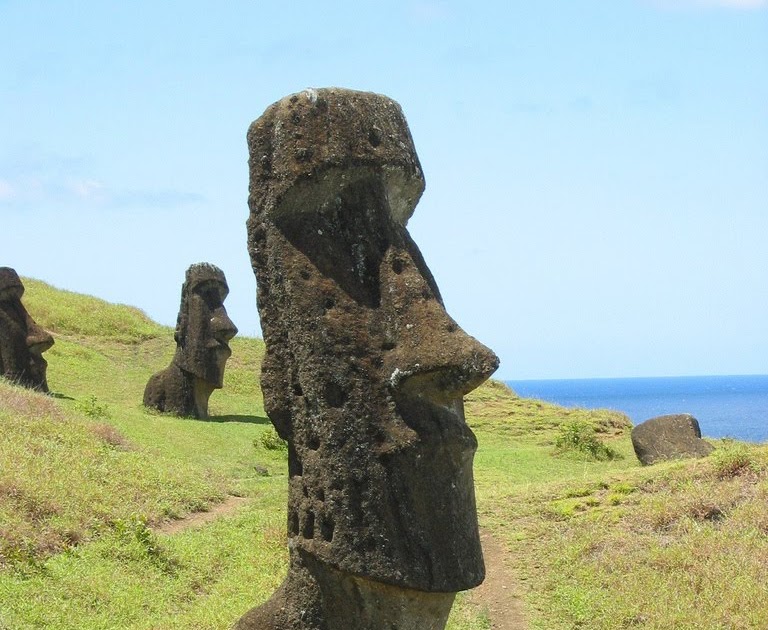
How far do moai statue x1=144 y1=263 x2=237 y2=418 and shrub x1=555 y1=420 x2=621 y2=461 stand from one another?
620 cm

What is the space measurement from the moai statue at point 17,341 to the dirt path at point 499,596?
11.2 m

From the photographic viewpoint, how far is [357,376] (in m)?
5.36

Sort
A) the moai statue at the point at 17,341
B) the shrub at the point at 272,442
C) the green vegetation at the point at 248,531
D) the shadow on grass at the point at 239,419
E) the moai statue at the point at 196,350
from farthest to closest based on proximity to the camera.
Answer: the shadow on grass at the point at 239,419
the moai statue at the point at 196,350
the moai statue at the point at 17,341
the shrub at the point at 272,442
the green vegetation at the point at 248,531

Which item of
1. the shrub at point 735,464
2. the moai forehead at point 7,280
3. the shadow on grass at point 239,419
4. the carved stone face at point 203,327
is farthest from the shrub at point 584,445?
the moai forehead at point 7,280

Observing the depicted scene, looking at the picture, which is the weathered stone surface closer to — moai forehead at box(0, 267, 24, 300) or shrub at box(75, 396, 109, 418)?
shrub at box(75, 396, 109, 418)

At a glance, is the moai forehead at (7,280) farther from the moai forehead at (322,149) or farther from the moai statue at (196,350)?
the moai forehead at (322,149)

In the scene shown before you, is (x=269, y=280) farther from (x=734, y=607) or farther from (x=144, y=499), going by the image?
(x=144, y=499)

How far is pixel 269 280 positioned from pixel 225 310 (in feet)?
46.8

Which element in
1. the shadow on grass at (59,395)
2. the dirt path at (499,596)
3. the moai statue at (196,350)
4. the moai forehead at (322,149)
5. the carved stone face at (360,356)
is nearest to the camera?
the carved stone face at (360,356)

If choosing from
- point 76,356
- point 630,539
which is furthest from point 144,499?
point 76,356

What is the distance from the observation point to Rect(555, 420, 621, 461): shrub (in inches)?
678

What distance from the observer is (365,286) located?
560 cm

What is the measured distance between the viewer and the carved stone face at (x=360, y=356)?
5.29 m

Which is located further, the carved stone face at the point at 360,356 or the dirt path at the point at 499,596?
the dirt path at the point at 499,596
